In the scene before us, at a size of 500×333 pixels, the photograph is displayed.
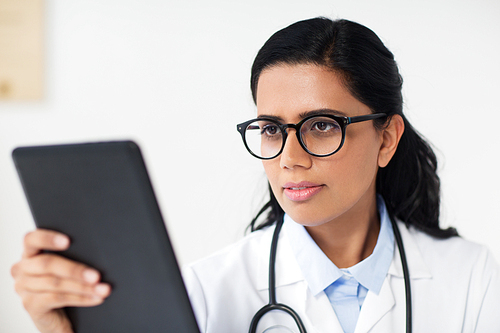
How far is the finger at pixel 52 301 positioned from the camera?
25.6 inches

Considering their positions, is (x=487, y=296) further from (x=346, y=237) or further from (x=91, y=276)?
(x=91, y=276)

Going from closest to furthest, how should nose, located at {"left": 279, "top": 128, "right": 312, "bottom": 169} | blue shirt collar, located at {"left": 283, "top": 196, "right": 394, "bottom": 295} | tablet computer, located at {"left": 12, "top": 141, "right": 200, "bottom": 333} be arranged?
tablet computer, located at {"left": 12, "top": 141, "right": 200, "bottom": 333} → nose, located at {"left": 279, "top": 128, "right": 312, "bottom": 169} → blue shirt collar, located at {"left": 283, "top": 196, "right": 394, "bottom": 295}

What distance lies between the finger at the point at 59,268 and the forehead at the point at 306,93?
0.53 m

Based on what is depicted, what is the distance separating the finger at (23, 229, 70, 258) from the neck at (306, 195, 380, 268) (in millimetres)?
664

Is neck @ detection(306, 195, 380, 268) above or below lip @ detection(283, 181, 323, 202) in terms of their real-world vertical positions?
below

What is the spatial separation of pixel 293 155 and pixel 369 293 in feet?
1.29

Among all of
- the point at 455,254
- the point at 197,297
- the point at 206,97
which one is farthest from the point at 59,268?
the point at 206,97

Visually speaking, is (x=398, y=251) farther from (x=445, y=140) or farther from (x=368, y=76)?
(x=445, y=140)

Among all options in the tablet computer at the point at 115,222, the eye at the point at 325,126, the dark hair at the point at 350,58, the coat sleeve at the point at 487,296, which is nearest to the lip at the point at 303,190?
the eye at the point at 325,126

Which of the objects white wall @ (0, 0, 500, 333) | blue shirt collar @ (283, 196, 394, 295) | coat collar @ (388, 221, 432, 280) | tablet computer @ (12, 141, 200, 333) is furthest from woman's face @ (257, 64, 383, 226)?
white wall @ (0, 0, 500, 333)

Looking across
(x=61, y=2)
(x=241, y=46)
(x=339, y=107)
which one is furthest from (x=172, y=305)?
(x=61, y=2)

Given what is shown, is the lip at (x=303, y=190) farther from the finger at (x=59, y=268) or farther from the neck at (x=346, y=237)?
the finger at (x=59, y=268)

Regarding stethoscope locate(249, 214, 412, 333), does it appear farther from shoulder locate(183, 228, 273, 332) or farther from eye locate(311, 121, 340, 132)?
eye locate(311, 121, 340, 132)

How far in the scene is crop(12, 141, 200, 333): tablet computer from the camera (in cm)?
58
